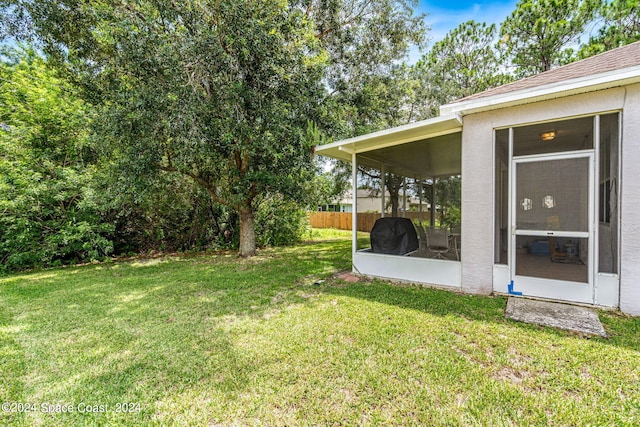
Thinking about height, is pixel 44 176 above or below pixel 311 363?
above

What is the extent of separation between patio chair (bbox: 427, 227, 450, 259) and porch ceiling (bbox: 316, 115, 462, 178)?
6.52 ft

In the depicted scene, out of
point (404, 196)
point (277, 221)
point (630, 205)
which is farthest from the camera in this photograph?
point (277, 221)

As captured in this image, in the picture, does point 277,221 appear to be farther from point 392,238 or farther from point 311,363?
point 311,363

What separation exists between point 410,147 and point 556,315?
13.6 feet

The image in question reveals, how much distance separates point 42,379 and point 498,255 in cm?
609

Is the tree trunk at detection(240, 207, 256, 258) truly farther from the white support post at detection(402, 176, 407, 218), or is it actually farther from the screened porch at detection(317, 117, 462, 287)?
the white support post at detection(402, 176, 407, 218)

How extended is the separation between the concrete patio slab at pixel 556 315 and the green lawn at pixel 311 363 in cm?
15

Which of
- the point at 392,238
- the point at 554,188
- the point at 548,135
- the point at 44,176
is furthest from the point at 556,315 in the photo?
the point at 44,176

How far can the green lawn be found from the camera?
216cm

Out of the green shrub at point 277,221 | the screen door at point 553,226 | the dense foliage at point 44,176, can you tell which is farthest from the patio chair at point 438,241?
the dense foliage at point 44,176

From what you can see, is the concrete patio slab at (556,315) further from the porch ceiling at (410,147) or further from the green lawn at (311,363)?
the porch ceiling at (410,147)

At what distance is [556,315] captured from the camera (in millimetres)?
3730

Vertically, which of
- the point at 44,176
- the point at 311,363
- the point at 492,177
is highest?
the point at 44,176

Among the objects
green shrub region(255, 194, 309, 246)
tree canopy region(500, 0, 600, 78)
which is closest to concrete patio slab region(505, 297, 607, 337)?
green shrub region(255, 194, 309, 246)
